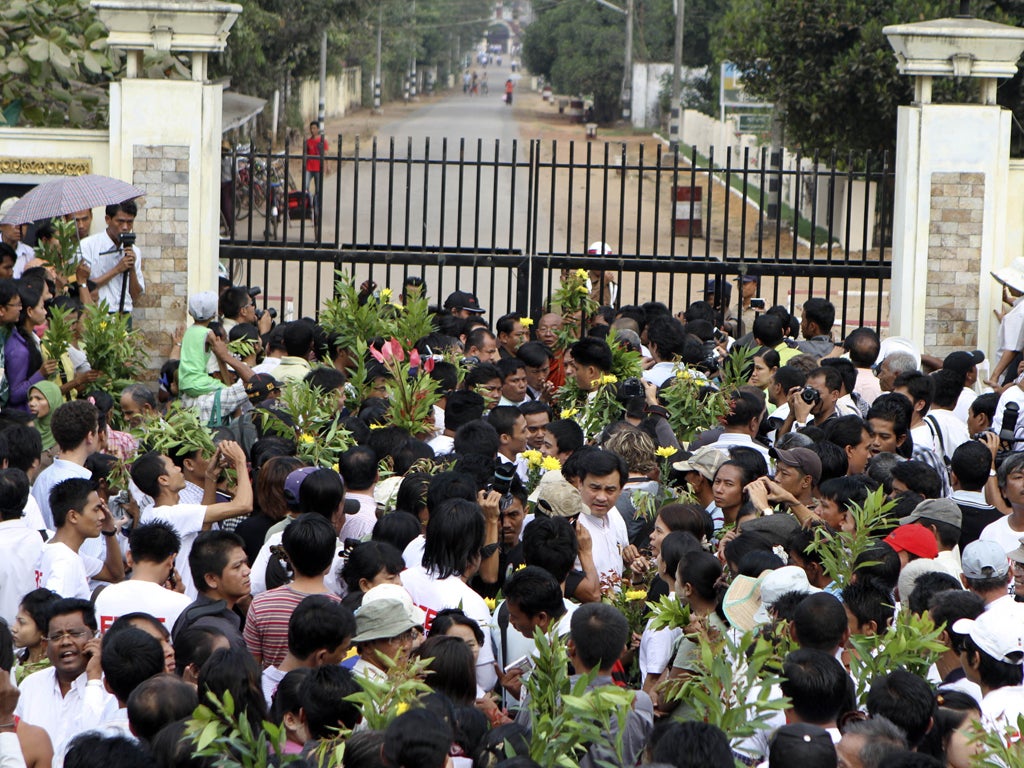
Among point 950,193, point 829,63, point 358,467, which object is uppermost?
point 829,63

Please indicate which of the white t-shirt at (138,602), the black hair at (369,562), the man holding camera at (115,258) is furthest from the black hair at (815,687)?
the man holding camera at (115,258)

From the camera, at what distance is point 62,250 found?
10586 millimetres

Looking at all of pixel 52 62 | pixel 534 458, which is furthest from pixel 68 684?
pixel 52 62

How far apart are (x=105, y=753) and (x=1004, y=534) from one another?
4007 mm

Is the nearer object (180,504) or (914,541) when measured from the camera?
(914,541)

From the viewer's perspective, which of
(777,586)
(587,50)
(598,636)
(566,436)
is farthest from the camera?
(587,50)

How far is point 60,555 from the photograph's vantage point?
595cm

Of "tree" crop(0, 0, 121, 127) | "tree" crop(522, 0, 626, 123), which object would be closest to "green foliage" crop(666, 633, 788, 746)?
"tree" crop(0, 0, 121, 127)

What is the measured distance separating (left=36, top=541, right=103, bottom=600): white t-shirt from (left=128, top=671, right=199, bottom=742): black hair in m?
1.52

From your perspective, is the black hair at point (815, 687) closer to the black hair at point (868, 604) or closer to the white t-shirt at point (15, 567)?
the black hair at point (868, 604)

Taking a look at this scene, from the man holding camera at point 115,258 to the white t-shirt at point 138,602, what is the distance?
212 inches

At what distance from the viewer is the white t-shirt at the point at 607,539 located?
6.43m

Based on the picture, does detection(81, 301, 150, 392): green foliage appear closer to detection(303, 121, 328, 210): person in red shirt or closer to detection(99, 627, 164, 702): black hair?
detection(303, 121, 328, 210): person in red shirt

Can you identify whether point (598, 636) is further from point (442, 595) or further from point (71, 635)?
point (71, 635)
